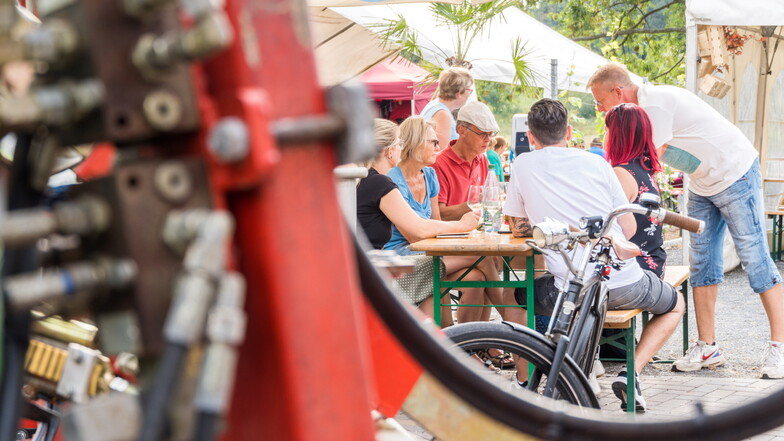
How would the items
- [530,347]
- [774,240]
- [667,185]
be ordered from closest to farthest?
1. [530,347]
2. [774,240]
3. [667,185]

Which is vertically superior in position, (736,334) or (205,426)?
(205,426)

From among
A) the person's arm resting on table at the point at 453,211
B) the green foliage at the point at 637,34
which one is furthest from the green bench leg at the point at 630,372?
the green foliage at the point at 637,34

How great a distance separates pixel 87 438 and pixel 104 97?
319 mm

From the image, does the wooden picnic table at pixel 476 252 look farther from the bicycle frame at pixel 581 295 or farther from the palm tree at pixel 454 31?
the palm tree at pixel 454 31

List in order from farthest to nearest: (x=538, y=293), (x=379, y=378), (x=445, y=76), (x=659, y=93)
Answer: (x=445, y=76), (x=659, y=93), (x=538, y=293), (x=379, y=378)

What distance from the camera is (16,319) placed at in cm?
99

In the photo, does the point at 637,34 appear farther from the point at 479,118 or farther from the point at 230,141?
the point at 230,141

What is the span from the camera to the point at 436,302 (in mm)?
5582

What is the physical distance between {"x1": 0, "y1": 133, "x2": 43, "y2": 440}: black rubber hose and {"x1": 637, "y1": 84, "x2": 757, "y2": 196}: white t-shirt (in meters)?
5.37

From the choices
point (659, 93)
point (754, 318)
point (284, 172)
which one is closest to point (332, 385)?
point (284, 172)

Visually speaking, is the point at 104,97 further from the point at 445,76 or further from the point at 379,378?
the point at 445,76

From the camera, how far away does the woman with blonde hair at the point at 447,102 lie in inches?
298

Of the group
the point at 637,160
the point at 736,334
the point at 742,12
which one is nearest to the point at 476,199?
the point at 637,160

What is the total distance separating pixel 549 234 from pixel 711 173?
8.46 ft
